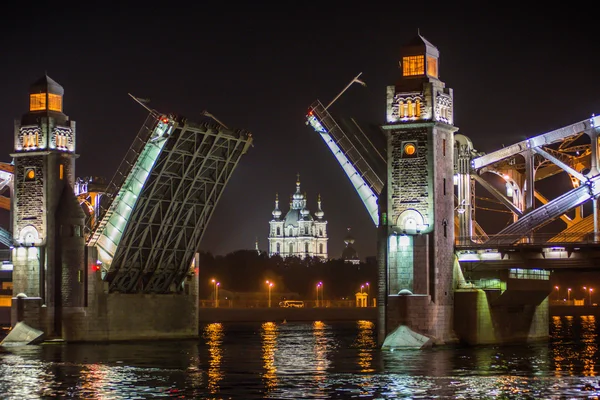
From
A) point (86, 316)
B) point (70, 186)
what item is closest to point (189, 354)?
point (86, 316)

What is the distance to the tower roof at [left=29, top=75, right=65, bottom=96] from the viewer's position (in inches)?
2290

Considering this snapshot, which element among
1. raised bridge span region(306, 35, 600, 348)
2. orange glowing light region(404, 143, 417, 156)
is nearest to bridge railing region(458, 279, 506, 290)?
raised bridge span region(306, 35, 600, 348)

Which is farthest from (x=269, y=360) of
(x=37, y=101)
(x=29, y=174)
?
(x=37, y=101)

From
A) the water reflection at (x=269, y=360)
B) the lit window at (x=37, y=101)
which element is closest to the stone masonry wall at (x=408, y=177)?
the water reflection at (x=269, y=360)

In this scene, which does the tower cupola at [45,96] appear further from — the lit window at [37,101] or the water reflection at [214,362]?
the water reflection at [214,362]

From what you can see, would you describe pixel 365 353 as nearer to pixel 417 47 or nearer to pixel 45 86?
pixel 417 47

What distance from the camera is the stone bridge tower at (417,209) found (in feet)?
165

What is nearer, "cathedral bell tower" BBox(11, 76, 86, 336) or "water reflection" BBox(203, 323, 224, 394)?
"water reflection" BBox(203, 323, 224, 394)

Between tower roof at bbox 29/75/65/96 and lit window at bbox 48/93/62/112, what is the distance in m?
0.22

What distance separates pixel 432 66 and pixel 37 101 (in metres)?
19.4

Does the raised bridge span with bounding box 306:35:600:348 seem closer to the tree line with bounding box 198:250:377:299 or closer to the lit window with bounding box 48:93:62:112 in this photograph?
the lit window with bounding box 48:93:62:112

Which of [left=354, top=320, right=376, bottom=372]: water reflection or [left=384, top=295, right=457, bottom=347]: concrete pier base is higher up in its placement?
[left=384, top=295, right=457, bottom=347]: concrete pier base

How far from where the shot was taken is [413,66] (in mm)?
51531

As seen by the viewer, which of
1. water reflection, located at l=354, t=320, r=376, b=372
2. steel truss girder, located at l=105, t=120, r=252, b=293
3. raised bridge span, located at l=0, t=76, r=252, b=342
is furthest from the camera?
raised bridge span, located at l=0, t=76, r=252, b=342
